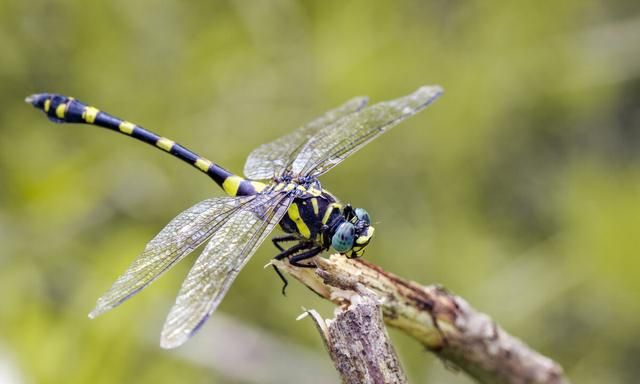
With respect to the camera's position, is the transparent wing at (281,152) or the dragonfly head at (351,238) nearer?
the dragonfly head at (351,238)

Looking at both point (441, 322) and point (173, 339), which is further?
point (441, 322)

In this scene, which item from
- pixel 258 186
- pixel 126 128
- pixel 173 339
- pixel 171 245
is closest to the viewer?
pixel 173 339

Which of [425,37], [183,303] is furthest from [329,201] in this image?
[425,37]

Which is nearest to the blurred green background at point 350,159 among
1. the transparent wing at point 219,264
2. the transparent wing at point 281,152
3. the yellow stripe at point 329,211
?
the transparent wing at point 281,152

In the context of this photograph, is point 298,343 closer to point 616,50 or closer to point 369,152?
point 369,152

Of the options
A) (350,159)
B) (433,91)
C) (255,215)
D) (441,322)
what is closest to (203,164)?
(255,215)

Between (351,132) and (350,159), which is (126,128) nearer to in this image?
(351,132)

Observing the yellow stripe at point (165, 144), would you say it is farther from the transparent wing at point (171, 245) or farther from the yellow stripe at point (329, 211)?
the yellow stripe at point (329, 211)
